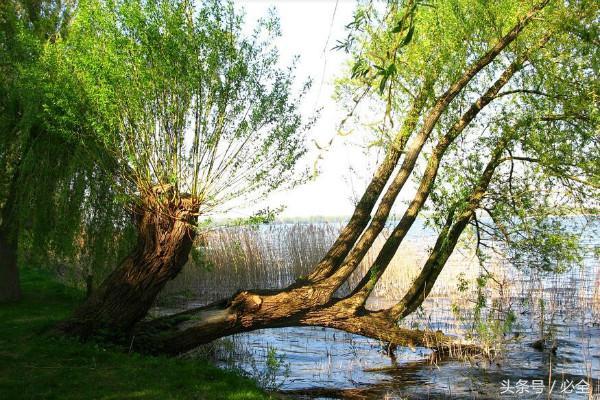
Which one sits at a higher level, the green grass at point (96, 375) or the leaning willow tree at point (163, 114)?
the leaning willow tree at point (163, 114)

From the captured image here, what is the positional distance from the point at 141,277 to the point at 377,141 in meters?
4.09

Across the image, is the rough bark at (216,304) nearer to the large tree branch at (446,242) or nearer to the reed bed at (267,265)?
the large tree branch at (446,242)

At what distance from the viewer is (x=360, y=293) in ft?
26.8

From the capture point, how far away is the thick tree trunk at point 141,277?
781 cm

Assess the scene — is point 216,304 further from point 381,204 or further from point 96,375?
point 381,204

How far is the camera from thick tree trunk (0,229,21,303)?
38.1 ft

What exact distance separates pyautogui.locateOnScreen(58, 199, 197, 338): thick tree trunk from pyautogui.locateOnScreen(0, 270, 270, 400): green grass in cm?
36

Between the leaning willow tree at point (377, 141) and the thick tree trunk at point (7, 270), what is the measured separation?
4.54m

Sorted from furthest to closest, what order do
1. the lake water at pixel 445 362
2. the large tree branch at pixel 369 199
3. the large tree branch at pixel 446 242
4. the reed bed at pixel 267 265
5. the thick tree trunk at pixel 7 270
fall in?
the reed bed at pixel 267 265 → the thick tree trunk at pixel 7 270 → the large tree branch at pixel 446 242 → the large tree branch at pixel 369 199 → the lake water at pixel 445 362

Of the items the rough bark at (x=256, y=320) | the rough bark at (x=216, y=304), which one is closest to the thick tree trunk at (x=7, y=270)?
the rough bark at (x=216, y=304)

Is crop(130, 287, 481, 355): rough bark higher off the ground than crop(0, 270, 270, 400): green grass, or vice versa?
crop(130, 287, 481, 355): rough bark

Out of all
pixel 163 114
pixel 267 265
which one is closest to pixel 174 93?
pixel 163 114

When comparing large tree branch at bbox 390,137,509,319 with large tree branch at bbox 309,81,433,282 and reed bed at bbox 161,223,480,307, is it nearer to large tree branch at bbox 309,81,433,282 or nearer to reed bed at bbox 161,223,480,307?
large tree branch at bbox 309,81,433,282

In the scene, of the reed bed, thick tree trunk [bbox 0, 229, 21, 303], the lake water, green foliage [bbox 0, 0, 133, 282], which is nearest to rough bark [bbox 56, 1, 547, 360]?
the lake water
